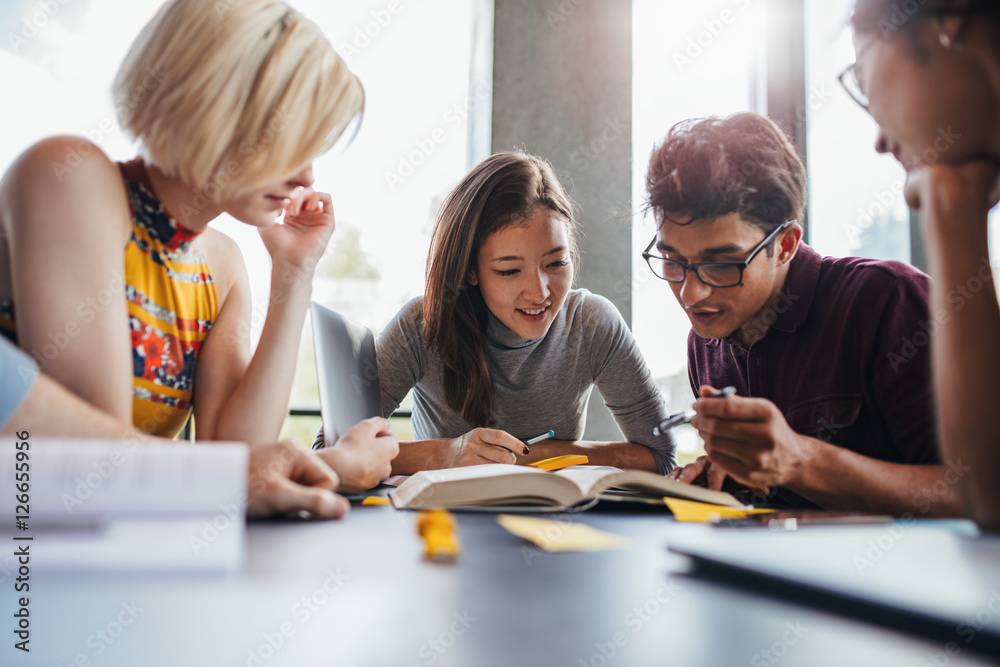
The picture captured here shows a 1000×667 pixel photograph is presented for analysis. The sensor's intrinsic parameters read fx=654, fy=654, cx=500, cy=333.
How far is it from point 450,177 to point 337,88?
2.23 metres

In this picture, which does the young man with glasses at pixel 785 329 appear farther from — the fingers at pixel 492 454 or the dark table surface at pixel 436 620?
the dark table surface at pixel 436 620

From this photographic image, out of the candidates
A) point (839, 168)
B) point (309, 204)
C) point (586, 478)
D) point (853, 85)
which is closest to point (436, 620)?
point (586, 478)

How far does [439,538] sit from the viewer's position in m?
0.63

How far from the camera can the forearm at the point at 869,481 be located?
0.98 m

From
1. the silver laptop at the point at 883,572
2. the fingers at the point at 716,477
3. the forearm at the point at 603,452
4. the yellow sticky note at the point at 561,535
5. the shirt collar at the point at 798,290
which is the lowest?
the forearm at the point at 603,452

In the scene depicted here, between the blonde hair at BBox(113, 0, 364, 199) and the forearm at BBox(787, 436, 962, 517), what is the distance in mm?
941

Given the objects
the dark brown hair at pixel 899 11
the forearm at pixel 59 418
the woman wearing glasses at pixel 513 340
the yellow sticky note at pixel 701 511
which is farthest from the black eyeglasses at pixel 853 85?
the forearm at pixel 59 418

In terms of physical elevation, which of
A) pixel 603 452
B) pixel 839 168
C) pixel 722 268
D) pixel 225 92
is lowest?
pixel 603 452

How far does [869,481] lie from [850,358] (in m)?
0.33

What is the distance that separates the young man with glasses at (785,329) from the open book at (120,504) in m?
0.72

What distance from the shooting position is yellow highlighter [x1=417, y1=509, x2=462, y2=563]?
0.60 meters

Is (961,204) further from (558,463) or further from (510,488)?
(558,463)

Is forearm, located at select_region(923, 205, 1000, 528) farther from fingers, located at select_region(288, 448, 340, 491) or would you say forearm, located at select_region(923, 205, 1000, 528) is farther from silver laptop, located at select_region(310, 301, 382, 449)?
silver laptop, located at select_region(310, 301, 382, 449)

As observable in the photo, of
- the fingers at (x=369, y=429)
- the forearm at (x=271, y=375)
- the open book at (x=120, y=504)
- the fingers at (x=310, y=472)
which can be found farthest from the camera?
the forearm at (x=271, y=375)
